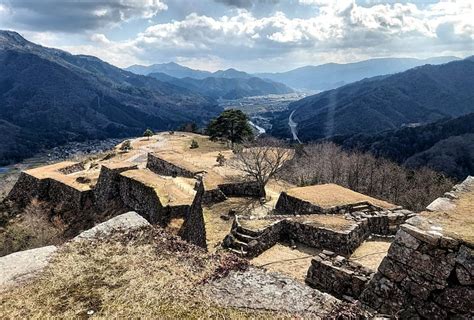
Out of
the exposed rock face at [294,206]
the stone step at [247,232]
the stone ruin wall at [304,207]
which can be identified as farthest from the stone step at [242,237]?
the exposed rock face at [294,206]

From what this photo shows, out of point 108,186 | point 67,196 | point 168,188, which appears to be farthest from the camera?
point 67,196

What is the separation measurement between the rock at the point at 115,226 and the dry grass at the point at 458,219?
267 inches

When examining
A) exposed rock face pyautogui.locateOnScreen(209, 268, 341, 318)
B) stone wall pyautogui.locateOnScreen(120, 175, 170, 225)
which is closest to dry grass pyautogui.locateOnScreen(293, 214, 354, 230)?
stone wall pyautogui.locateOnScreen(120, 175, 170, 225)

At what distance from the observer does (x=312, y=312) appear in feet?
18.6

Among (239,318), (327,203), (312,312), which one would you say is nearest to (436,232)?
(312,312)

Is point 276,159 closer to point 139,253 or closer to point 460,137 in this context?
point 139,253

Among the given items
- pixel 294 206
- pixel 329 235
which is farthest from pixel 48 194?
pixel 329 235

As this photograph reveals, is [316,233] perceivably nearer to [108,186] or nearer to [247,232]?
[247,232]

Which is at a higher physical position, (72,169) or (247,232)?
(247,232)

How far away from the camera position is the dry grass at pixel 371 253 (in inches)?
505

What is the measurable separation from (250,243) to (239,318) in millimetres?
8211

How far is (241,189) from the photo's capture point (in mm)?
27234

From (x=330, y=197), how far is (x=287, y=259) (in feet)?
25.1

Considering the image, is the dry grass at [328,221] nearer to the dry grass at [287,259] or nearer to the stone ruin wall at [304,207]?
the dry grass at [287,259]
